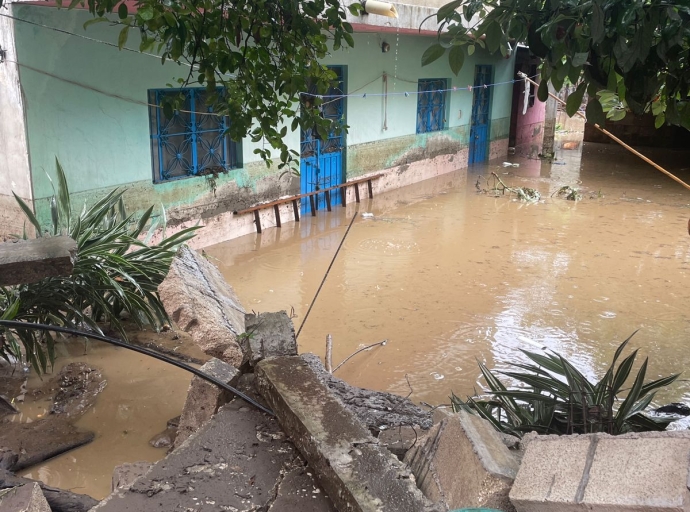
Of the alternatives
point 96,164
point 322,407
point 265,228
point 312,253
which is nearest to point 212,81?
point 322,407

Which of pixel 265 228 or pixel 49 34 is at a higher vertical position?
pixel 49 34

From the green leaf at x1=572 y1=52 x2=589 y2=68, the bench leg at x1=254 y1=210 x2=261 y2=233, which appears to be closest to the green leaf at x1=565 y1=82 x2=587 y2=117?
the green leaf at x1=572 y1=52 x2=589 y2=68

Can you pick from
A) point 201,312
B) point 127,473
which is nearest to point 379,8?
point 201,312

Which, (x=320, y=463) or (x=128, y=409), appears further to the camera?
(x=128, y=409)

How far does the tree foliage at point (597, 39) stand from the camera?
75.4 inches

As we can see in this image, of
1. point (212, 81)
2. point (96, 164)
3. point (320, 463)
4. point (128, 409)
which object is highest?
point (212, 81)

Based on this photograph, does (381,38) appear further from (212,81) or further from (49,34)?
(212,81)

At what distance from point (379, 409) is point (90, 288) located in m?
2.65

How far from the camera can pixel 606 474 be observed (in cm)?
201

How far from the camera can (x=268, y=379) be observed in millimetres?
2787

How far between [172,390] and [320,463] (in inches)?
110

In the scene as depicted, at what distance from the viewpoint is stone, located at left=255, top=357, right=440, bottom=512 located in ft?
6.89

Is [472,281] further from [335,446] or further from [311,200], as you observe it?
[335,446]

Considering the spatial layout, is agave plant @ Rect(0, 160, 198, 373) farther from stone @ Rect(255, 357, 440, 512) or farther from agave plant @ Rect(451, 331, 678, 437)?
agave plant @ Rect(451, 331, 678, 437)
